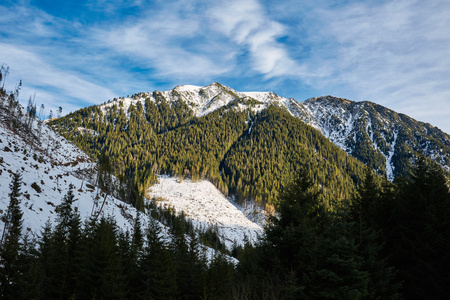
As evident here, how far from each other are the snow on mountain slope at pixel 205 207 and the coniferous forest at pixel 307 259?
87.9m

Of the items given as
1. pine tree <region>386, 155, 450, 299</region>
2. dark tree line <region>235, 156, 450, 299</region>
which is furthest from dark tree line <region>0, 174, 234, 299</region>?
pine tree <region>386, 155, 450, 299</region>

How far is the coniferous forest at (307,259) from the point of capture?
11.5 meters

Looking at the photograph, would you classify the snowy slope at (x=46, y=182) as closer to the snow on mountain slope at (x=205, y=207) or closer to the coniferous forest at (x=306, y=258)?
the coniferous forest at (x=306, y=258)

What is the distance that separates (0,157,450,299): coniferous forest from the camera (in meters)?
11.5

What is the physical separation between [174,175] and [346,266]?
175107 millimetres

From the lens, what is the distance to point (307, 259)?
13227 millimetres

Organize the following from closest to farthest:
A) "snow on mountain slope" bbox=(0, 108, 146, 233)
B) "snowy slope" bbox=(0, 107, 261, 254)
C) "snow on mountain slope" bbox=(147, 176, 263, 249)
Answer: "snow on mountain slope" bbox=(0, 108, 146, 233) → "snowy slope" bbox=(0, 107, 261, 254) → "snow on mountain slope" bbox=(147, 176, 263, 249)

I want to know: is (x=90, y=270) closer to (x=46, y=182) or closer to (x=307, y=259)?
(x=307, y=259)

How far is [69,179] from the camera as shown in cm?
5569

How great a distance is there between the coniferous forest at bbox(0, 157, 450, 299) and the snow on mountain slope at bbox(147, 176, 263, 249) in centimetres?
8787

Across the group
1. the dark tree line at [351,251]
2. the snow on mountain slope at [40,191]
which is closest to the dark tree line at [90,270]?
the snow on mountain slope at [40,191]

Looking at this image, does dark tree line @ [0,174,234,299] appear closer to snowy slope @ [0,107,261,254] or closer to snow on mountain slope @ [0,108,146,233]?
snow on mountain slope @ [0,108,146,233]

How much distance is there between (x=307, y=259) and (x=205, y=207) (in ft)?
437

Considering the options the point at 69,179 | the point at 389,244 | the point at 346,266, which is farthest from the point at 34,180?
the point at 389,244
